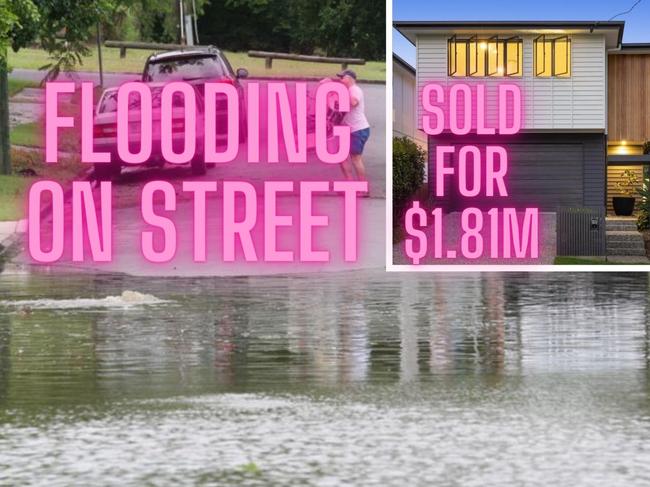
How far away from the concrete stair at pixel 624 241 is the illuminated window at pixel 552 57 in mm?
4116

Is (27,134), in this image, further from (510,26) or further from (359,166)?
(510,26)

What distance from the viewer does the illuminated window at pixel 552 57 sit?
41.2 m

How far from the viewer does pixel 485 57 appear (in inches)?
1613

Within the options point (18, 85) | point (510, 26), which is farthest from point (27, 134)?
point (510, 26)

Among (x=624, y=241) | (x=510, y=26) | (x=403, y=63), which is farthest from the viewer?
(x=403, y=63)

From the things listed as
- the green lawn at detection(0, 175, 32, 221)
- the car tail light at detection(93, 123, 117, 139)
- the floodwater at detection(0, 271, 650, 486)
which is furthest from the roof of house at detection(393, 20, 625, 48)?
the floodwater at detection(0, 271, 650, 486)

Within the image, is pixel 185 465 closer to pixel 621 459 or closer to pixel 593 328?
pixel 621 459

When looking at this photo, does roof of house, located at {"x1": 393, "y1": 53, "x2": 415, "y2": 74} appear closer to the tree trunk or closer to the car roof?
the car roof

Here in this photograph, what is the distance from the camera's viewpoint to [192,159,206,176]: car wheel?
35906 millimetres

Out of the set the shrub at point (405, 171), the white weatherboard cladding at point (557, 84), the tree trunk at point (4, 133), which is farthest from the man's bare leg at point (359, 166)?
the tree trunk at point (4, 133)

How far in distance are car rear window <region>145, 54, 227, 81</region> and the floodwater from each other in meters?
10.7

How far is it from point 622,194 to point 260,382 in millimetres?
32719

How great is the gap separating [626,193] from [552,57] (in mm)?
6225

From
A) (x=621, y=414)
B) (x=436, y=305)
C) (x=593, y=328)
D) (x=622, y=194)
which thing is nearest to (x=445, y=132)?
(x=622, y=194)
